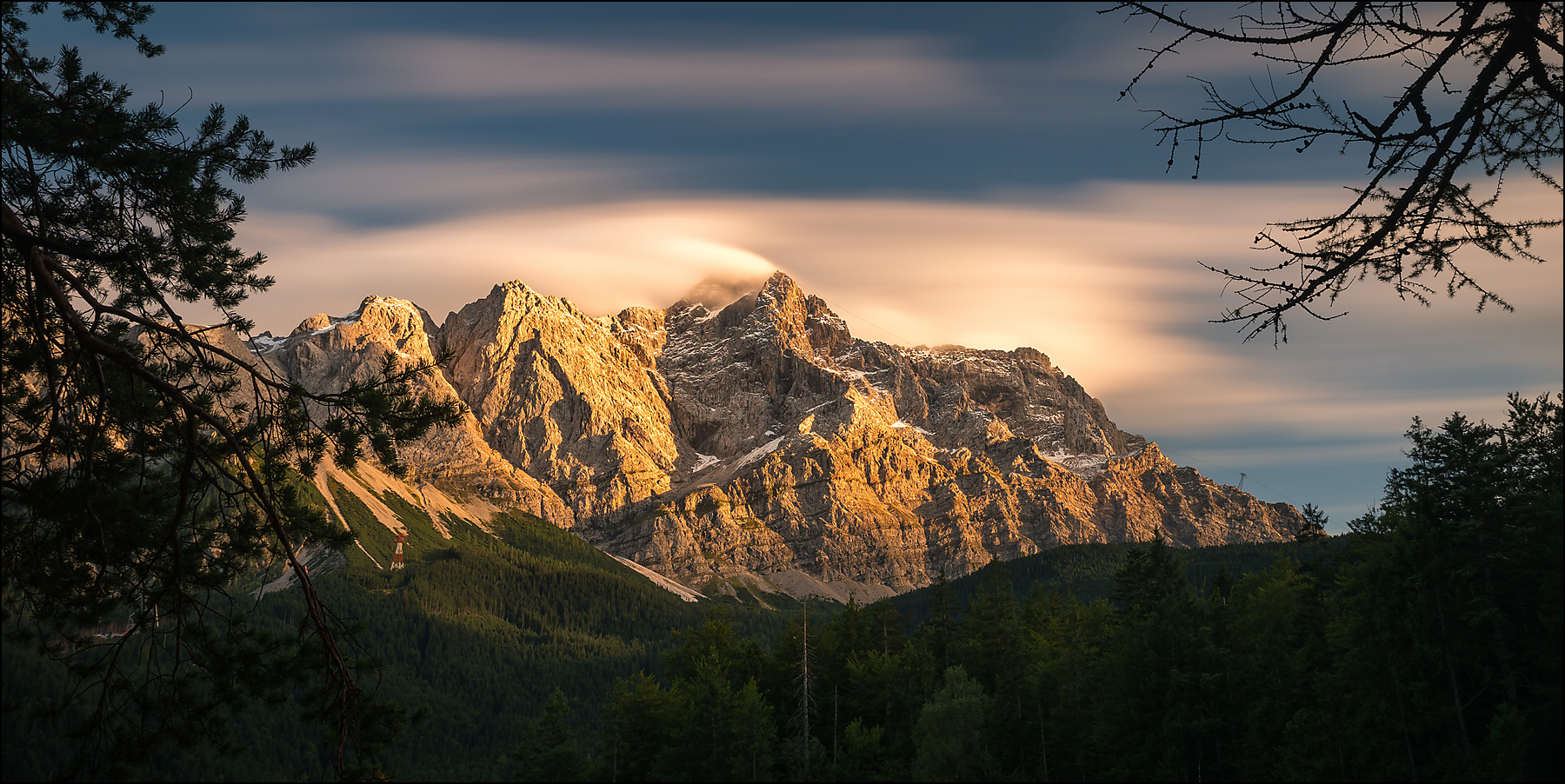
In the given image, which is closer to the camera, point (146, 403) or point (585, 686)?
point (146, 403)

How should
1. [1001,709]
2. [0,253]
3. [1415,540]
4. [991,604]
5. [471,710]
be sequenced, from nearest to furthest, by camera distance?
[0,253], [1415,540], [1001,709], [991,604], [471,710]

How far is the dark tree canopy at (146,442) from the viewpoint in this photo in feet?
34.3

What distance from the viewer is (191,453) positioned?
32.8 ft

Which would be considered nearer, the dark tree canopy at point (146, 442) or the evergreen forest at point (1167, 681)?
the dark tree canopy at point (146, 442)

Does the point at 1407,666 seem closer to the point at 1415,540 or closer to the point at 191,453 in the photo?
the point at 1415,540

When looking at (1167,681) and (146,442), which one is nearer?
(146,442)

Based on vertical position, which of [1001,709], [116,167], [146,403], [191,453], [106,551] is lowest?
[1001,709]

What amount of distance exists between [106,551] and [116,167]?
4.28 m

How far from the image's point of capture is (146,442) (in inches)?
442

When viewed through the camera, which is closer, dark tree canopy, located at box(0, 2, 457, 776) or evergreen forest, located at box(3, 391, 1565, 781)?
dark tree canopy, located at box(0, 2, 457, 776)

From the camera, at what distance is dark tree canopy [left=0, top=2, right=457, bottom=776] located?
34.3 feet

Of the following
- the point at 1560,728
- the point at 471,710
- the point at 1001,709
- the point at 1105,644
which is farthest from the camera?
the point at 471,710

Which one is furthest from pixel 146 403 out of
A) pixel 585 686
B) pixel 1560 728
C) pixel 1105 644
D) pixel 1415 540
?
pixel 585 686

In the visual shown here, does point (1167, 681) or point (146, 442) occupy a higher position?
point (146, 442)
